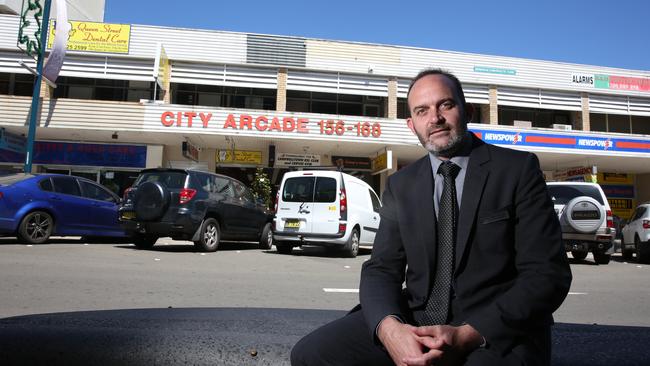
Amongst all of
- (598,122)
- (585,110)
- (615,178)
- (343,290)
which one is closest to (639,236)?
(343,290)

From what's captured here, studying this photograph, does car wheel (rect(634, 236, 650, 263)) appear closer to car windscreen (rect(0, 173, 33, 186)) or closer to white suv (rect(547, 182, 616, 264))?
white suv (rect(547, 182, 616, 264))

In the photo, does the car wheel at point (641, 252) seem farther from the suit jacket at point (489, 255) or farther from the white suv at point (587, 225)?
the suit jacket at point (489, 255)

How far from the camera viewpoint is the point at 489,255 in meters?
1.78

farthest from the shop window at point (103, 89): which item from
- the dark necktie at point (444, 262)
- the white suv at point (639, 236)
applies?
the dark necktie at point (444, 262)

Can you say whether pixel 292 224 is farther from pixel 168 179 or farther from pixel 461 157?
pixel 461 157

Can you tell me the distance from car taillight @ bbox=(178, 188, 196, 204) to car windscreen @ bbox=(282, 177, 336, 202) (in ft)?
7.88

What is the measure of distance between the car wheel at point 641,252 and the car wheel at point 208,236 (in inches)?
437

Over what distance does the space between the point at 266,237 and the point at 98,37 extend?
14946 millimetres

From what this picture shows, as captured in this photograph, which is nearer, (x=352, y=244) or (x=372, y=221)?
(x=352, y=244)

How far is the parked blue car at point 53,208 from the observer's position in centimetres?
1012

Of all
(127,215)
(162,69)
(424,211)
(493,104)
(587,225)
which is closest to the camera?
(424,211)

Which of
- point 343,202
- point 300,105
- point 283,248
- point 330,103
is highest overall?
point 330,103

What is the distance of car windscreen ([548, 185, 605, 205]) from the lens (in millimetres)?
12023

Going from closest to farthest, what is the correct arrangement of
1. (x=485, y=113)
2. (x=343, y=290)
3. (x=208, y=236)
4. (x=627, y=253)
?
(x=343, y=290), (x=208, y=236), (x=627, y=253), (x=485, y=113)
